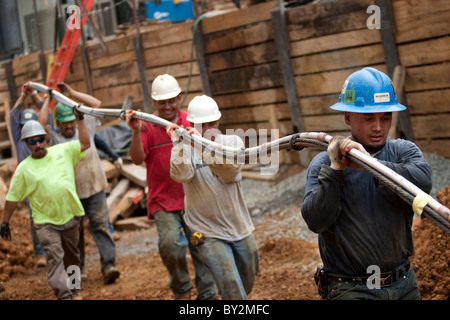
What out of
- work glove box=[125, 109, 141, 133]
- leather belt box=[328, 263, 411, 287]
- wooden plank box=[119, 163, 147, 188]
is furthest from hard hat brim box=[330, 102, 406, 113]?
wooden plank box=[119, 163, 147, 188]

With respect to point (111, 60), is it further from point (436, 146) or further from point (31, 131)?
point (436, 146)

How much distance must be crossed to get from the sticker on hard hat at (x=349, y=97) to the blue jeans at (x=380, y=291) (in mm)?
1011

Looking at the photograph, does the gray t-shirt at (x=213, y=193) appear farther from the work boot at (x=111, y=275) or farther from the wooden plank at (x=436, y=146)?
the wooden plank at (x=436, y=146)

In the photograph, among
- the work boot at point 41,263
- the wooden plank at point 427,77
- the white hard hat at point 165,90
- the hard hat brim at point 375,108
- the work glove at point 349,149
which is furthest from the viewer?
the work boot at point 41,263

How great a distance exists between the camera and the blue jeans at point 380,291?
11.9ft

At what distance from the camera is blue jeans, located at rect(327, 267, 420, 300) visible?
11.9 ft

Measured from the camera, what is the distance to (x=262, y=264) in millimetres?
8164

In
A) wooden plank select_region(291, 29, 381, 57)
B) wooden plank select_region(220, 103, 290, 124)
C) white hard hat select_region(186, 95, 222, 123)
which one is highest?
wooden plank select_region(291, 29, 381, 57)

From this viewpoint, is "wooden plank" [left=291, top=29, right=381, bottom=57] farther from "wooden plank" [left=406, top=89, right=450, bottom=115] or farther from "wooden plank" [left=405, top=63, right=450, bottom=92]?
"wooden plank" [left=406, top=89, right=450, bottom=115]

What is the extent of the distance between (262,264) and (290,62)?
400cm

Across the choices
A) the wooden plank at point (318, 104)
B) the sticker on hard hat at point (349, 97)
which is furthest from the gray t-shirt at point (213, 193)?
the wooden plank at point (318, 104)

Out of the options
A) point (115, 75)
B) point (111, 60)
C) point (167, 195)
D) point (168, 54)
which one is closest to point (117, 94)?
point (115, 75)

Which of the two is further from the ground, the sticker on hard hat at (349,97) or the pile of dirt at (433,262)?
the sticker on hard hat at (349,97)

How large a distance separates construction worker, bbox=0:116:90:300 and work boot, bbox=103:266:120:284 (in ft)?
3.43
